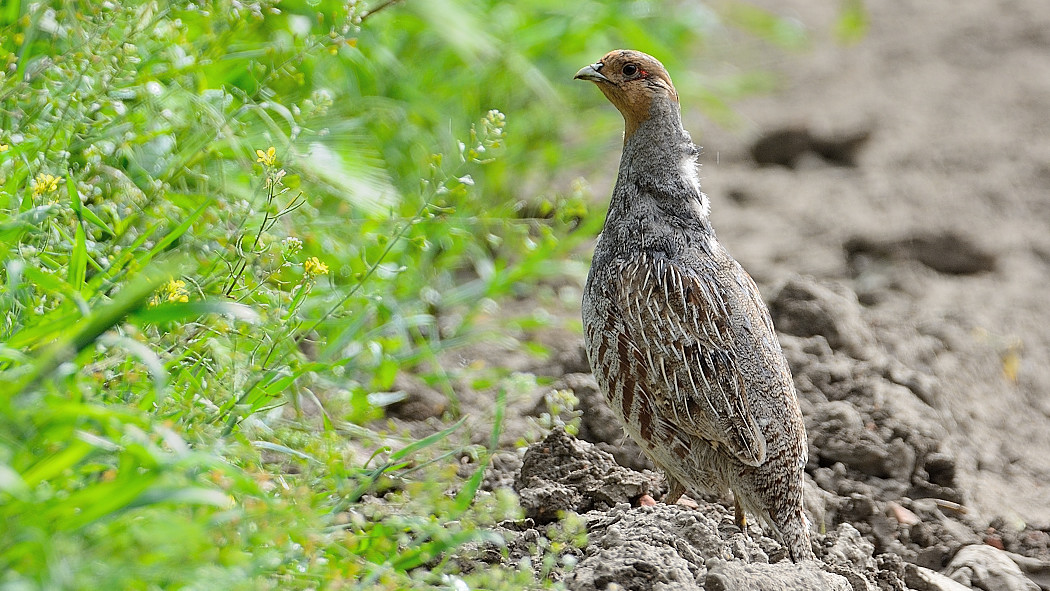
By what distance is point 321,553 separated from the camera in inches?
86.3

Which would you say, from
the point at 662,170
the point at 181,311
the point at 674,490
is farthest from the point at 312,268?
the point at 674,490

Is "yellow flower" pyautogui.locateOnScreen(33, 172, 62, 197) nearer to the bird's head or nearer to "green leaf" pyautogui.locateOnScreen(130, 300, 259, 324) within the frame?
"green leaf" pyautogui.locateOnScreen(130, 300, 259, 324)

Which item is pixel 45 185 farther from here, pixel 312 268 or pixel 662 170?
pixel 662 170

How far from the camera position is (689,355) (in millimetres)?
2873

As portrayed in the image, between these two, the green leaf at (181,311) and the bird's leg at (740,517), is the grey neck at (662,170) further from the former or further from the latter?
the green leaf at (181,311)

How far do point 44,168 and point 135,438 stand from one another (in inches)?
42.7

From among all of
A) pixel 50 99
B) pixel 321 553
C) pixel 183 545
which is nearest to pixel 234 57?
pixel 50 99

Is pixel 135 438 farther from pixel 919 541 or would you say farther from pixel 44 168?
pixel 919 541

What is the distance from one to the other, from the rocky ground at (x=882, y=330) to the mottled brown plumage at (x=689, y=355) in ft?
0.52

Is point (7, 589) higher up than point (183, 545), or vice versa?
point (183, 545)

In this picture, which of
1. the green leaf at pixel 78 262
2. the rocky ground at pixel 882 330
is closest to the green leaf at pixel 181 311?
the green leaf at pixel 78 262

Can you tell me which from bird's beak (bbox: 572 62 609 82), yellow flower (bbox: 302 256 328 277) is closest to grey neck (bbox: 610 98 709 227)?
bird's beak (bbox: 572 62 609 82)

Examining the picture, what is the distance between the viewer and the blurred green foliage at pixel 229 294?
1744 millimetres

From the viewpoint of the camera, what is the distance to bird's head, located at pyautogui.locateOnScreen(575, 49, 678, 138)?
3244 mm
